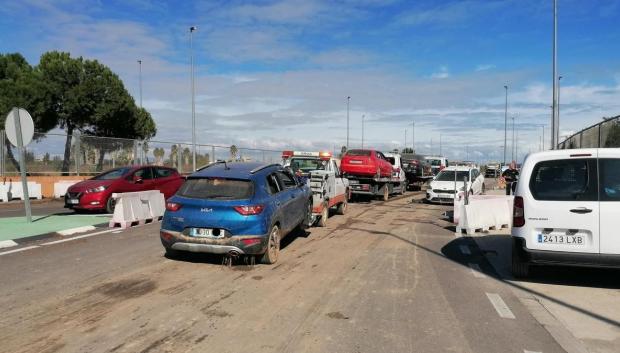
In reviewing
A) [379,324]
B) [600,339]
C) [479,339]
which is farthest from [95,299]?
[600,339]

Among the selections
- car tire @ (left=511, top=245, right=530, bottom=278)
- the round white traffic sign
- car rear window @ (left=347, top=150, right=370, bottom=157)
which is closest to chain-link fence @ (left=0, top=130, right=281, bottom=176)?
car rear window @ (left=347, top=150, right=370, bottom=157)

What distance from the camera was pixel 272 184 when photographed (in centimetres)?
930

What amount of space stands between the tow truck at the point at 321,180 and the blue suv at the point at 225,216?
4.32m

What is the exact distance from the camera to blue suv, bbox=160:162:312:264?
802cm

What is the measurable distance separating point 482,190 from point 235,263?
19.2 meters

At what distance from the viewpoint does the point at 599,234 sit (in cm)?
679

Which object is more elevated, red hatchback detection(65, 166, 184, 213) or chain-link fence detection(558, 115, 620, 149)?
chain-link fence detection(558, 115, 620, 149)

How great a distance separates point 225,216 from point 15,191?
54.4 feet

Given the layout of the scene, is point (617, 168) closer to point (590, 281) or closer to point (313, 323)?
point (590, 281)

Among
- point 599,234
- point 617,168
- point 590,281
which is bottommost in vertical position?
point 590,281

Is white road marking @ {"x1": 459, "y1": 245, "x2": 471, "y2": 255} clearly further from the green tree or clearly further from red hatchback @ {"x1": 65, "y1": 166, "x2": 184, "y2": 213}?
the green tree

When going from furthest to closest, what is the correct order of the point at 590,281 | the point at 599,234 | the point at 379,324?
the point at 590,281 < the point at 599,234 < the point at 379,324

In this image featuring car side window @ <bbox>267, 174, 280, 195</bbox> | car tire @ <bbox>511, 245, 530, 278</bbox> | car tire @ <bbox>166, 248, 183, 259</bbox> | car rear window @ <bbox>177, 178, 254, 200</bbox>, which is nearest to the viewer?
car tire @ <bbox>511, 245, 530, 278</bbox>

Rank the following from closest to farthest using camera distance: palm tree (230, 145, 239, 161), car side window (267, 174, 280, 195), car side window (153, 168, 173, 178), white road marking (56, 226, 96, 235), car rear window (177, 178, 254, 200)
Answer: car rear window (177, 178, 254, 200)
car side window (267, 174, 280, 195)
white road marking (56, 226, 96, 235)
car side window (153, 168, 173, 178)
palm tree (230, 145, 239, 161)
